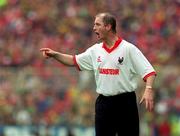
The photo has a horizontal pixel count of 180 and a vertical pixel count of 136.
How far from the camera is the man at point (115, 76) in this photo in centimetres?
893

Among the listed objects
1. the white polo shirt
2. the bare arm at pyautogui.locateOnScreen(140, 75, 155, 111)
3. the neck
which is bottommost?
the bare arm at pyautogui.locateOnScreen(140, 75, 155, 111)

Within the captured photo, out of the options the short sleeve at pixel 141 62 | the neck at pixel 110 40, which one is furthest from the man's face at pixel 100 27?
the short sleeve at pixel 141 62

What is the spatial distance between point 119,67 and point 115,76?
0.11 meters

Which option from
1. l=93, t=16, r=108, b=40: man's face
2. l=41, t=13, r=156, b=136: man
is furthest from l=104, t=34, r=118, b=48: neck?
l=93, t=16, r=108, b=40: man's face

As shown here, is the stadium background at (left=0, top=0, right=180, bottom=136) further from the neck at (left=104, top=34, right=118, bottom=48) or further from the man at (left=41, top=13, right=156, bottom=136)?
the neck at (left=104, top=34, right=118, bottom=48)

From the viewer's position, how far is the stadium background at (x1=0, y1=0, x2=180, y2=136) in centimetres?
1750

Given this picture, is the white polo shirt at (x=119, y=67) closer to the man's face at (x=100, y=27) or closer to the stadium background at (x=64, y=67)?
the man's face at (x=100, y=27)

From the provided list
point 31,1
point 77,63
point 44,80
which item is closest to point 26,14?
point 31,1

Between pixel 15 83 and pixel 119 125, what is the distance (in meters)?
8.56

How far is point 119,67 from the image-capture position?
897 cm

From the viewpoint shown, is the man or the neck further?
the neck

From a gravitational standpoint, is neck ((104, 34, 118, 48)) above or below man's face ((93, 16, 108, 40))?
below

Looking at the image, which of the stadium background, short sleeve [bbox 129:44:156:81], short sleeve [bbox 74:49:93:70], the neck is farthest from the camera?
the stadium background

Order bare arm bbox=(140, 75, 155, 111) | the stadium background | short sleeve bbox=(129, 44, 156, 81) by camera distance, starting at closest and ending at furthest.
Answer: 1. bare arm bbox=(140, 75, 155, 111)
2. short sleeve bbox=(129, 44, 156, 81)
3. the stadium background
